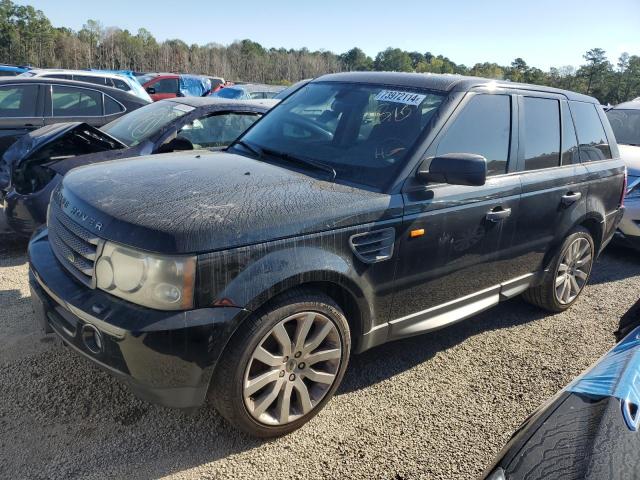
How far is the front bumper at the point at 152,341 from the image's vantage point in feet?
7.18

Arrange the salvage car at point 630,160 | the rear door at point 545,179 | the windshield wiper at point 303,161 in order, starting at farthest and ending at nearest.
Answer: the salvage car at point 630,160, the rear door at point 545,179, the windshield wiper at point 303,161

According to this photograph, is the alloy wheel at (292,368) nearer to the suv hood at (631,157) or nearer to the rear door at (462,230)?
the rear door at (462,230)

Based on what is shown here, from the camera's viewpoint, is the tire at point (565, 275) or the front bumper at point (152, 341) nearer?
the front bumper at point (152, 341)

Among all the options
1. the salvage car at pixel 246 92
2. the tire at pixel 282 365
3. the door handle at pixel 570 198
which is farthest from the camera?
the salvage car at pixel 246 92

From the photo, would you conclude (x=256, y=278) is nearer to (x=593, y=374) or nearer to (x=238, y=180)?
(x=238, y=180)

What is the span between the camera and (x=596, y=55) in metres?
35.9

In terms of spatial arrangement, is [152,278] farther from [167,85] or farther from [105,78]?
Result: [167,85]

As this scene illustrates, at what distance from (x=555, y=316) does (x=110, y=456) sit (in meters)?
3.67

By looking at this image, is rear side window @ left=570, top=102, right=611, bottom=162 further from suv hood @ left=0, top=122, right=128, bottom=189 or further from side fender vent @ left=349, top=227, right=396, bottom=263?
suv hood @ left=0, top=122, right=128, bottom=189

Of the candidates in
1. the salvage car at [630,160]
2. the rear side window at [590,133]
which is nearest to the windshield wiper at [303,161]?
Answer: the rear side window at [590,133]

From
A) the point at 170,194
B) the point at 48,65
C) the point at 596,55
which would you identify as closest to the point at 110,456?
the point at 170,194

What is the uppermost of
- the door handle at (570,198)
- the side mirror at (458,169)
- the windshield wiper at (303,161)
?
the side mirror at (458,169)

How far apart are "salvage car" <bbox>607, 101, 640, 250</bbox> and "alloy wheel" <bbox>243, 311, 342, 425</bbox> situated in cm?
449

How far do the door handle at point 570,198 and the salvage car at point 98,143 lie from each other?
10.8 ft
